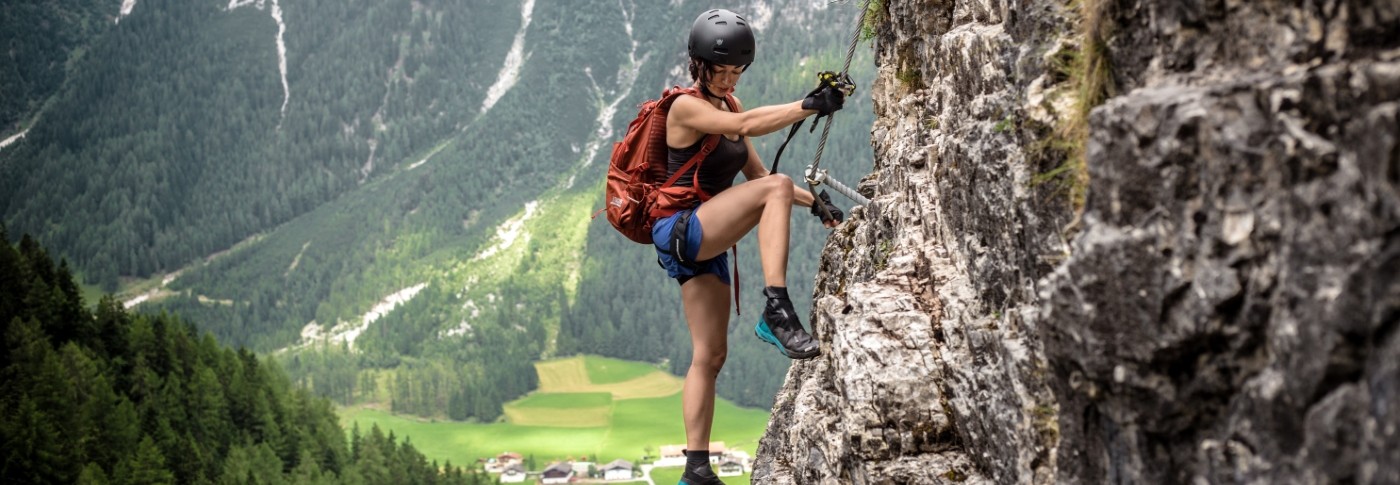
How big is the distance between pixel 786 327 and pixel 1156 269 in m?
4.95

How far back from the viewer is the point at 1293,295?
4875 mm

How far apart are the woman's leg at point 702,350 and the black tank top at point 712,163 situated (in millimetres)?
966

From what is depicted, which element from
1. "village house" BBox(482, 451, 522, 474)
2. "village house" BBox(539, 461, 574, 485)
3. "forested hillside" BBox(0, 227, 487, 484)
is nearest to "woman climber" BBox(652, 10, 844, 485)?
"forested hillside" BBox(0, 227, 487, 484)

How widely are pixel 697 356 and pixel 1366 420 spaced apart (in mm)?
7270

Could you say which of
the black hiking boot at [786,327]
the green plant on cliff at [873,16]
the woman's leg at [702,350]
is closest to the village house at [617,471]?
the green plant on cliff at [873,16]

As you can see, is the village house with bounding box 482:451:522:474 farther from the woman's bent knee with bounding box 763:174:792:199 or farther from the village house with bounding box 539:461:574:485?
the woman's bent knee with bounding box 763:174:792:199

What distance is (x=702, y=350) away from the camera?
443 inches

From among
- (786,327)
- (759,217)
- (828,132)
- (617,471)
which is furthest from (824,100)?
(617,471)

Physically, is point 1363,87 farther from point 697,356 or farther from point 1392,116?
point 697,356

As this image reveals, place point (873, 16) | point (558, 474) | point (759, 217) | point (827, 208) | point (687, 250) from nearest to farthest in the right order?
point (759, 217) → point (687, 250) → point (827, 208) → point (873, 16) → point (558, 474)

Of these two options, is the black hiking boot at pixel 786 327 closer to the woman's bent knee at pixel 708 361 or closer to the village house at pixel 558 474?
the woman's bent knee at pixel 708 361

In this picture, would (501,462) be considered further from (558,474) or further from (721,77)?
(721,77)

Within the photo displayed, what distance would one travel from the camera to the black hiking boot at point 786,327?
400 inches

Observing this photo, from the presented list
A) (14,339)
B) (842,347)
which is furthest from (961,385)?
(14,339)
